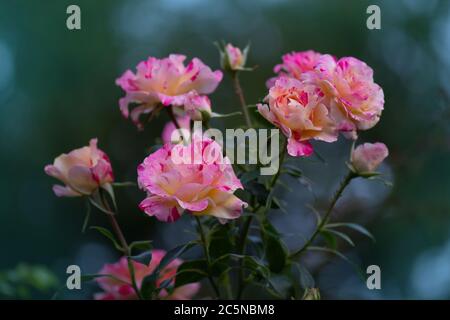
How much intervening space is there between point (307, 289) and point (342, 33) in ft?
6.19

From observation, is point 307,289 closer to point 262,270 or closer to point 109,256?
point 262,270

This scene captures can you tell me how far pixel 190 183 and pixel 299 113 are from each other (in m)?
0.11

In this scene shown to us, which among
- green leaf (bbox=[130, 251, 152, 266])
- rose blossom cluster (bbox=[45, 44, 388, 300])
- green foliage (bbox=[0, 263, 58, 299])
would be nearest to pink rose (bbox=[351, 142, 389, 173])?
rose blossom cluster (bbox=[45, 44, 388, 300])

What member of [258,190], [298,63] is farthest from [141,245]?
[298,63]

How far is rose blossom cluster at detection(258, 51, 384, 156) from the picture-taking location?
56 cm

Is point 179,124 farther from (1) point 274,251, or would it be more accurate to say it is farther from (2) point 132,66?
(2) point 132,66

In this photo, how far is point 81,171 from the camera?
62 centimetres

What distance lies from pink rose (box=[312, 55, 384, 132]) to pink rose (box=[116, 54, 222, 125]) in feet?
0.42

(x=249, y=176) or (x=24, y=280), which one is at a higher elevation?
(x=249, y=176)

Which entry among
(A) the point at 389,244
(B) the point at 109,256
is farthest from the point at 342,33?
(B) the point at 109,256

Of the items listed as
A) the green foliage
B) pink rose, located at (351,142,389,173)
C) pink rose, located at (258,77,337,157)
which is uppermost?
pink rose, located at (258,77,337,157)

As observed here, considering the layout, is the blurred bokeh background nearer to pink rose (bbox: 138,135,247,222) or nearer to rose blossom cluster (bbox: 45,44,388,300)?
rose blossom cluster (bbox: 45,44,388,300)

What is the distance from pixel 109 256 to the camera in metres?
2.20
